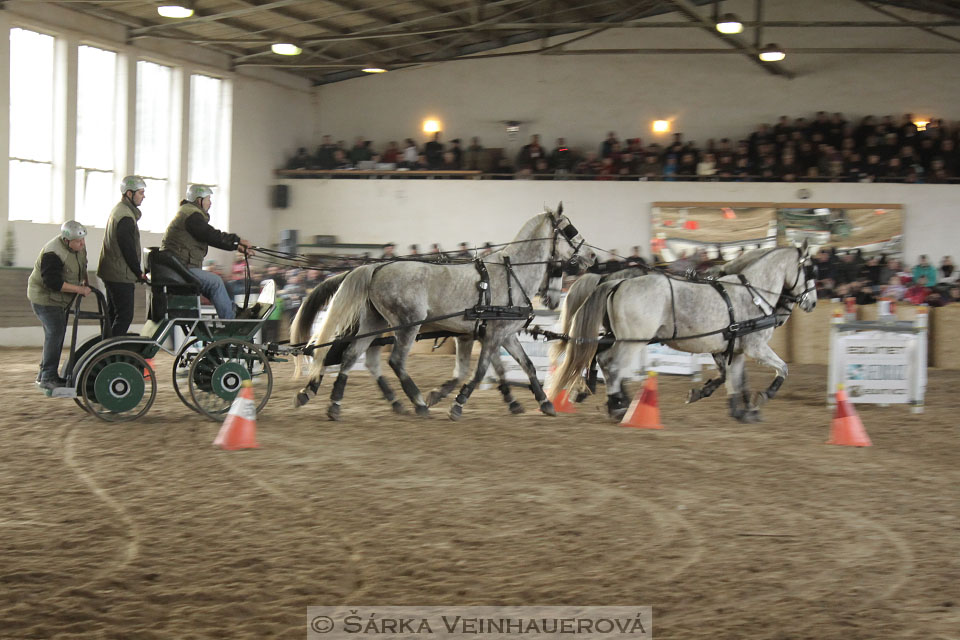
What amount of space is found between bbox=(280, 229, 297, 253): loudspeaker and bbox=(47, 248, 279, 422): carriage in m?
14.3

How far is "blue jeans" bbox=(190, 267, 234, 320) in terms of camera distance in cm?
838

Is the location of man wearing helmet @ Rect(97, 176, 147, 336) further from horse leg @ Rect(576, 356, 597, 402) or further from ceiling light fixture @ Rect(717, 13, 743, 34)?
ceiling light fixture @ Rect(717, 13, 743, 34)

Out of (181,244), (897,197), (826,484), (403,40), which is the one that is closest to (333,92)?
(403,40)

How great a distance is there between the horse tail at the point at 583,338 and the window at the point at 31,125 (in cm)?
1272

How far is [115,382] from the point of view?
8289mm

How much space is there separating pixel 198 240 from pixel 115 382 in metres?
1.41

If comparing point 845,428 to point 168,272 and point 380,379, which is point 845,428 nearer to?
point 380,379

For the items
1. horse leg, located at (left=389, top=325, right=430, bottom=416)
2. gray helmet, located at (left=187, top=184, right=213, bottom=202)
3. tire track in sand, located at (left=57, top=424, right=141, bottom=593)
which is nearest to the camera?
tire track in sand, located at (left=57, top=424, right=141, bottom=593)

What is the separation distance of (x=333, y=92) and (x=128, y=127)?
6894 millimetres

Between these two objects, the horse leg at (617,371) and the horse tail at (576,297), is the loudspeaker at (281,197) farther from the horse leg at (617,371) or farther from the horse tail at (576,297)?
the horse leg at (617,371)

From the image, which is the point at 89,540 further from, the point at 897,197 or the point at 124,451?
the point at 897,197

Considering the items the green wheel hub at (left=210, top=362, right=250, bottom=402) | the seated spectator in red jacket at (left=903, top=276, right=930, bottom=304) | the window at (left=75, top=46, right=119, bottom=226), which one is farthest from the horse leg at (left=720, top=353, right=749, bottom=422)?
the window at (left=75, top=46, right=119, bottom=226)

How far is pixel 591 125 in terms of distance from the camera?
23734mm

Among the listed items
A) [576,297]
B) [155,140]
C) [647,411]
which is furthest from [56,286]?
[155,140]
